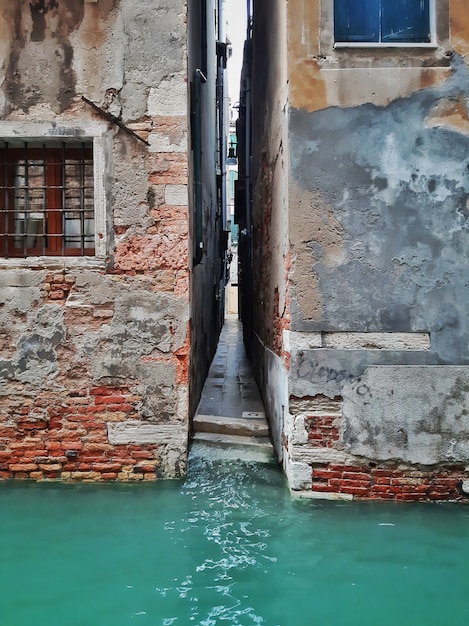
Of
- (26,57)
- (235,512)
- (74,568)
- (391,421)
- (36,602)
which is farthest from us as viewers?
(26,57)

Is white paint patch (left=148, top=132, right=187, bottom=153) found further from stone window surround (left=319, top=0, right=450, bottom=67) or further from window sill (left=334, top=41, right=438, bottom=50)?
window sill (left=334, top=41, right=438, bottom=50)

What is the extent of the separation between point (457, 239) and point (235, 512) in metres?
2.50

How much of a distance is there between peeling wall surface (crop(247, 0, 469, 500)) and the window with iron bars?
5.54 ft

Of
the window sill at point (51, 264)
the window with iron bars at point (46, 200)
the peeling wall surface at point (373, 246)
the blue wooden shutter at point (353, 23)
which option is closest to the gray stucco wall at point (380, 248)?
the peeling wall surface at point (373, 246)

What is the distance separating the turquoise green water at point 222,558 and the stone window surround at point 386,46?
3209 mm

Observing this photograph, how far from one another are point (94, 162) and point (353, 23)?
A: 220 cm

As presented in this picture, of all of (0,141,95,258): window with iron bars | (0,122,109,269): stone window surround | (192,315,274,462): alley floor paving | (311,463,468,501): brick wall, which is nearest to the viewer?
(311,463,468,501): brick wall

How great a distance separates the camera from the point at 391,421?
12.3 ft

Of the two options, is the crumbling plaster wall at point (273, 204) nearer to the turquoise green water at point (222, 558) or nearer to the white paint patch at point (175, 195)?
the white paint patch at point (175, 195)

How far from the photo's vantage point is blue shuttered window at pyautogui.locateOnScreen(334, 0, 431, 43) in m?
3.81

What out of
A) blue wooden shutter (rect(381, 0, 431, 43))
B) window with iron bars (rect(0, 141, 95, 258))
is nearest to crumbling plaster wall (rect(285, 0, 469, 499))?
blue wooden shutter (rect(381, 0, 431, 43))

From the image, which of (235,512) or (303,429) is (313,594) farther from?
(303,429)

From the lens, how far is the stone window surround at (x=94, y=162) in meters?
3.98

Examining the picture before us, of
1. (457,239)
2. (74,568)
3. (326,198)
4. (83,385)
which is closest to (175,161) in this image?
(326,198)
